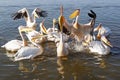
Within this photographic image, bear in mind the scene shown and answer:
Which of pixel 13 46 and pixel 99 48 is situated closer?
pixel 99 48

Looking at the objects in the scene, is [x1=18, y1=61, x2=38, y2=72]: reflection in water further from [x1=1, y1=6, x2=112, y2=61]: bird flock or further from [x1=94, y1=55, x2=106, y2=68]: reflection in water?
[x1=94, y1=55, x2=106, y2=68]: reflection in water

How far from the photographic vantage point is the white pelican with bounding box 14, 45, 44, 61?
32.2 ft

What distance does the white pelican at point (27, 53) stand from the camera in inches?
386

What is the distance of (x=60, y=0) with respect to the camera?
25984 mm

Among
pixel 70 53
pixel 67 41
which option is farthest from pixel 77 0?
pixel 70 53

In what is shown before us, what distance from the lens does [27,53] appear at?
9945 mm

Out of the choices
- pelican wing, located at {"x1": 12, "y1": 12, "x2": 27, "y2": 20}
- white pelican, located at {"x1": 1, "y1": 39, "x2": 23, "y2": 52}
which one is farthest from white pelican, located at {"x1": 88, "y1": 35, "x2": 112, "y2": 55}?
pelican wing, located at {"x1": 12, "y1": 12, "x2": 27, "y2": 20}

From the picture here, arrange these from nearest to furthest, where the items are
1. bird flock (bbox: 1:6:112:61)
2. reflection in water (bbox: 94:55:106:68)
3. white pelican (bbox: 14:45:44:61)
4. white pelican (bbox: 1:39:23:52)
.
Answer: reflection in water (bbox: 94:55:106:68)
white pelican (bbox: 14:45:44:61)
bird flock (bbox: 1:6:112:61)
white pelican (bbox: 1:39:23:52)

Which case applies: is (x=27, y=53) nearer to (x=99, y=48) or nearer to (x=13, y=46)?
(x=13, y=46)

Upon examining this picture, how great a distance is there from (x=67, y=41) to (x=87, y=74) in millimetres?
3713

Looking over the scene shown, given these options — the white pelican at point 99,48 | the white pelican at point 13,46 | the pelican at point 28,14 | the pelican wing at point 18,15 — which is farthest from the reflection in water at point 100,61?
the pelican wing at point 18,15

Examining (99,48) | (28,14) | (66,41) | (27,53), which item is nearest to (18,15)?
(28,14)

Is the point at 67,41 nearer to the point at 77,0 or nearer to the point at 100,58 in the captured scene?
the point at 100,58

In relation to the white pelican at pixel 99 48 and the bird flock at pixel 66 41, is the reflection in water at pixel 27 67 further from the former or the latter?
the white pelican at pixel 99 48
